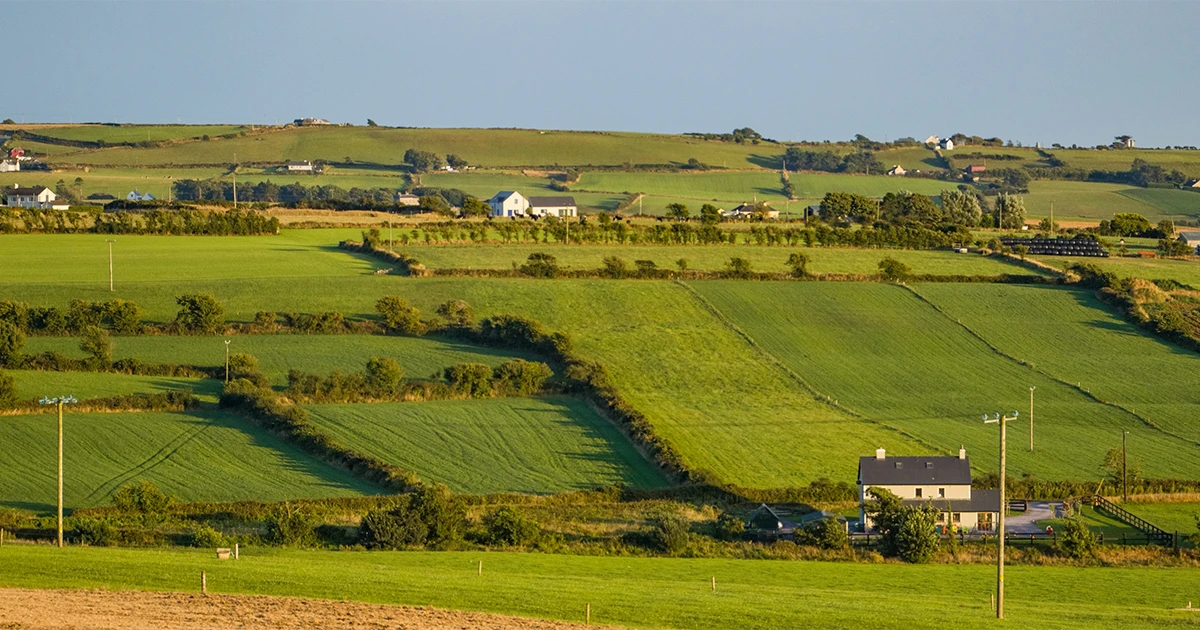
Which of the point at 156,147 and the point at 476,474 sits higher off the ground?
the point at 156,147

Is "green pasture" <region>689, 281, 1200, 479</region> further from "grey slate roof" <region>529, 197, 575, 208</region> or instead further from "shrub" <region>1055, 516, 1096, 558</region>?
"grey slate roof" <region>529, 197, 575, 208</region>

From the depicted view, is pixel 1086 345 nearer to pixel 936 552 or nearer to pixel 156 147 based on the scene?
pixel 936 552

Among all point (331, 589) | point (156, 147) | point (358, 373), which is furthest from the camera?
point (156, 147)

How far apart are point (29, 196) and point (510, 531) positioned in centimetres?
11452

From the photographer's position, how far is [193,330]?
2948 inches

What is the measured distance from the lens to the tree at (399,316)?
7638cm

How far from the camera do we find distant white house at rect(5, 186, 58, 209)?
5640 inches

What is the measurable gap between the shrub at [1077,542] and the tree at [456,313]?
3758cm

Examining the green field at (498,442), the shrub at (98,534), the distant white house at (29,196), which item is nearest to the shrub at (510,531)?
the green field at (498,442)

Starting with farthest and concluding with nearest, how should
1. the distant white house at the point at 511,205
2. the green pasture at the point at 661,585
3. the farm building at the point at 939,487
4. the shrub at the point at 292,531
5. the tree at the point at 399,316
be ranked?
the distant white house at the point at 511,205, the tree at the point at 399,316, the farm building at the point at 939,487, the shrub at the point at 292,531, the green pasture at the point at 661,585

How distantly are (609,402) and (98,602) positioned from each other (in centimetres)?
3289

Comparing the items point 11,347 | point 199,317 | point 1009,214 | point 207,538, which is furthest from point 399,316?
point 1009,214

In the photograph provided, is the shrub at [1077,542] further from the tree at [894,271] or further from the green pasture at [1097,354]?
the tree at [894,271]

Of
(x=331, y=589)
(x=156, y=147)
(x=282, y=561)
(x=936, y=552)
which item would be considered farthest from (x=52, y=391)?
(x=156, y=147)
